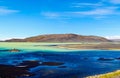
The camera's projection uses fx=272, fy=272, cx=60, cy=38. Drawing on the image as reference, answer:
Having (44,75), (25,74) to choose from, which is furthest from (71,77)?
(25,74)

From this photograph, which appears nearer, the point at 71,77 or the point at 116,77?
the point at 116,77

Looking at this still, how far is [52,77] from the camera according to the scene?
1804 inches

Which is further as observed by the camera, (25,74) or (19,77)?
(25,74)

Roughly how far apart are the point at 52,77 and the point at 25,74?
548 cm

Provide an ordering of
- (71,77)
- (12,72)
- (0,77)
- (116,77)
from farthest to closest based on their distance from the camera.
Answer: (12,72) → (71,77) → (0,77) → (116,77)

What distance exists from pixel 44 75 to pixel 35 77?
2563 millimetres

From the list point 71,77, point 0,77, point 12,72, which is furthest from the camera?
point 12,72

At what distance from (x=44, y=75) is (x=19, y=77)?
462 centimetres

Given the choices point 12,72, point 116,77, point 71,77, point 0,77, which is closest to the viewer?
point 116,77

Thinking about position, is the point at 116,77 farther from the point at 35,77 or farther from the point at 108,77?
the point at 35,77

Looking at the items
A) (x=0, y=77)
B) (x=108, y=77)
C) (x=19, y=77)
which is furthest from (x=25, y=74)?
(x=108, y=77)

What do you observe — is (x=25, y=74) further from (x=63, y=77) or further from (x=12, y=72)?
(x=63, y=77)

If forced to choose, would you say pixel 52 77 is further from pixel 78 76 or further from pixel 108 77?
pixel 108 77

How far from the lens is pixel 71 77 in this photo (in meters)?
45.8
